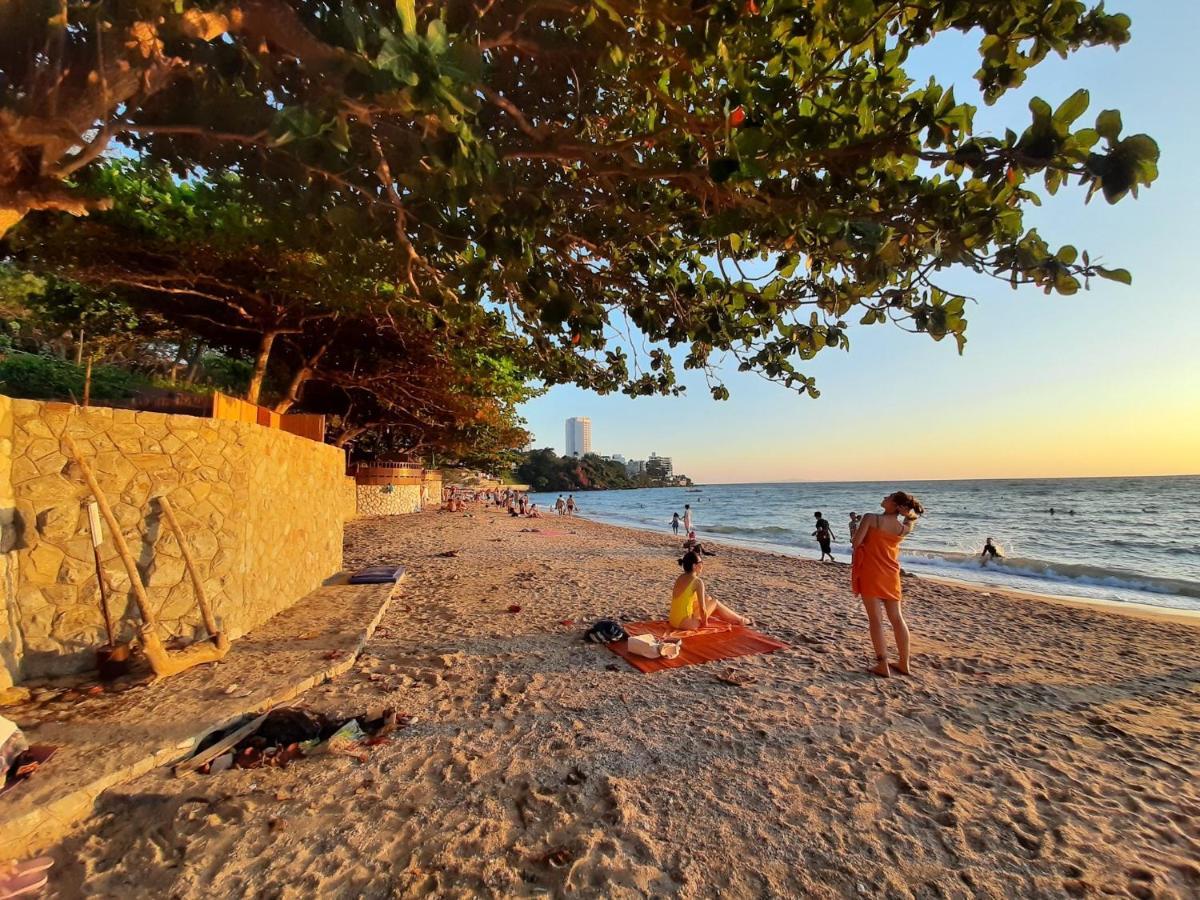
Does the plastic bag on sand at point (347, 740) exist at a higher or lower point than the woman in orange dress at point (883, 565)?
lower

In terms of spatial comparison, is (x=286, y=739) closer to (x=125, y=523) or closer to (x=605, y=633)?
(x=125, y=523)

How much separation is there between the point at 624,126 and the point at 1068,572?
18.1 m

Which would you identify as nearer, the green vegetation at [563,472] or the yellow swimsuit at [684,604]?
the yellow swimsuit at [684,604]

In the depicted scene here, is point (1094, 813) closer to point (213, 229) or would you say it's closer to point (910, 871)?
point (910, 871)

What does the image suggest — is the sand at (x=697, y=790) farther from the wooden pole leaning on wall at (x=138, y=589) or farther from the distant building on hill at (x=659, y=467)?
the distant building on hill at (x=659, y=467)

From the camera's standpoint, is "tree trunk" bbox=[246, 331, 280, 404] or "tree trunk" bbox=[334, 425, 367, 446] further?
"tree trunk" bbox=[334, 425, 367, 446]

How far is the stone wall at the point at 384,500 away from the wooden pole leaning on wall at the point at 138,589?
2033cm

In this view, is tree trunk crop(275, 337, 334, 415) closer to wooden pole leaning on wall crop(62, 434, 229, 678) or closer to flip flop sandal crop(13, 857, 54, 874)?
wooden pole leaning on wall crop(62, 434, 229, 678)

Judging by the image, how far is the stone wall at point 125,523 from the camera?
3539 mm

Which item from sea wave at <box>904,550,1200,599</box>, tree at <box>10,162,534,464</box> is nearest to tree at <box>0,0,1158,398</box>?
tree at <box>10,162,534,464</box>

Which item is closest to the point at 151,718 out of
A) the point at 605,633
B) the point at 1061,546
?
the point at 605,633

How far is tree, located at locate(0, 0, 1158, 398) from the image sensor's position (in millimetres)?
2006

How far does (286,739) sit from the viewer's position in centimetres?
313

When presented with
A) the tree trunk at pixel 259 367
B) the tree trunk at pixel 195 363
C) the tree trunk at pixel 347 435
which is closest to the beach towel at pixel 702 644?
the tree trunk at pixel 259 367
